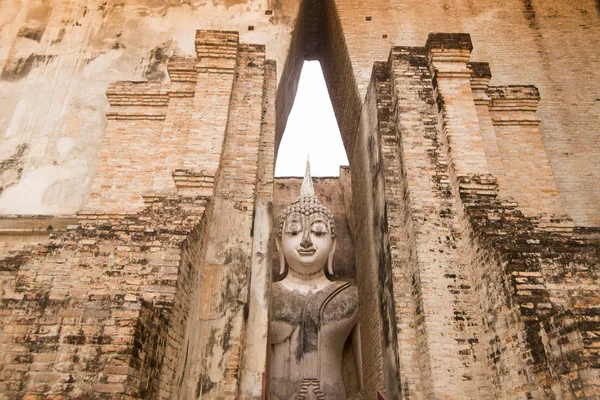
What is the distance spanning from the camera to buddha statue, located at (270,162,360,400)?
23.3 feet

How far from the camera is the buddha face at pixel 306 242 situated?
312 inches

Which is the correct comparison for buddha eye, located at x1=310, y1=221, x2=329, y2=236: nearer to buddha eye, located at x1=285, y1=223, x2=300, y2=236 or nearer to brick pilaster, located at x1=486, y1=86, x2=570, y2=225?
buddha eye, located at x1=285, y1=223, x2=300, y2=236

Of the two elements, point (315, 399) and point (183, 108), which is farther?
point (183, 108)

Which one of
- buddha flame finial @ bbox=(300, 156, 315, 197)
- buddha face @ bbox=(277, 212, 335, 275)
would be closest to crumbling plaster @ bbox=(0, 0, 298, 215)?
buddha flame finial @ bbox=(300, 156, 315, 197)

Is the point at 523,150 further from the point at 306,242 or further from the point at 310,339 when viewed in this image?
the point at 310,339

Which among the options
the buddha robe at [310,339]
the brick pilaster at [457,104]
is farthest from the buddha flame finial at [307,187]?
the brick pilaster at [457,104]

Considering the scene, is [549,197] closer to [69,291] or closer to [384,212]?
[384,212]

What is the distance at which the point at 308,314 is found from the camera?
7.54m

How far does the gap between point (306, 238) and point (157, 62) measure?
4268 millimetres

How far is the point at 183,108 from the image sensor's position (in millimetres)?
7730

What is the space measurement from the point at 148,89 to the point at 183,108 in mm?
923

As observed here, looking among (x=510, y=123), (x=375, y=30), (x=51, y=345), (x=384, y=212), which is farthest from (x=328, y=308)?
(x=375, y=30)

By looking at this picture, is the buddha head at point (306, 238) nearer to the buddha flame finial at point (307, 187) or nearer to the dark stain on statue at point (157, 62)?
the buddha flame finial at point (307, 187)

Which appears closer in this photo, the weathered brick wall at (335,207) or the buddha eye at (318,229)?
the buddha eye at (318,229)
